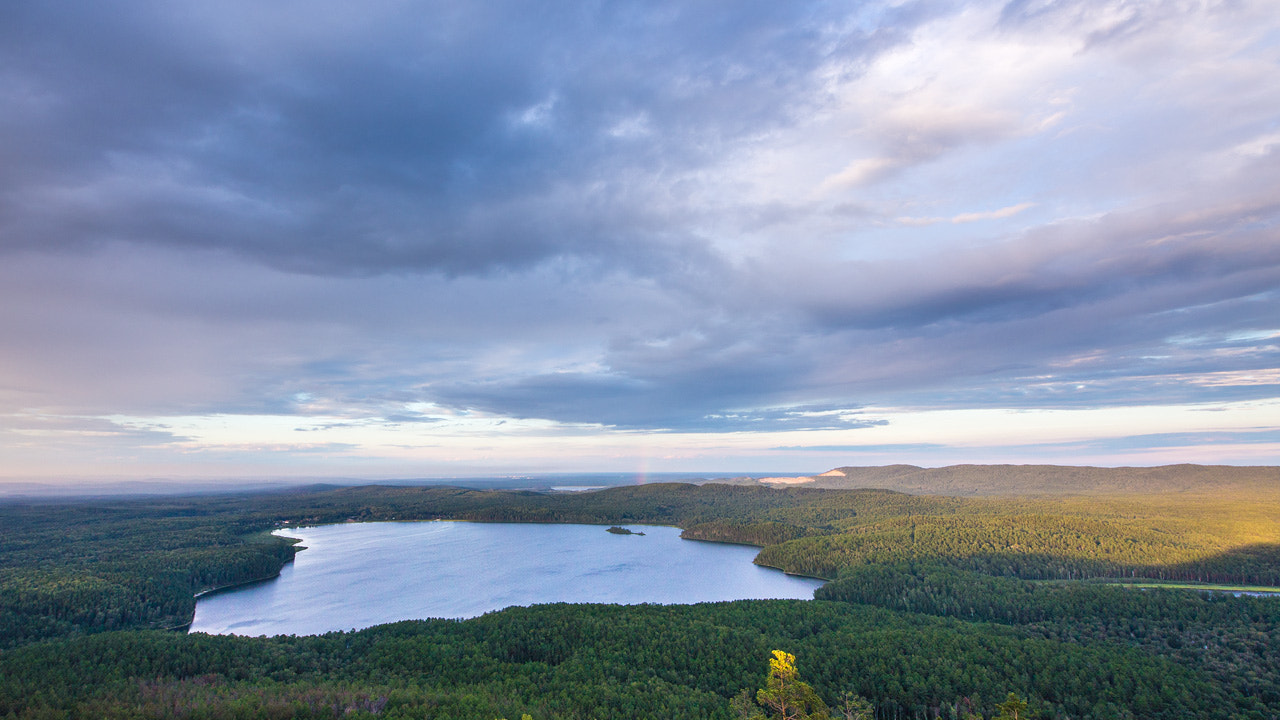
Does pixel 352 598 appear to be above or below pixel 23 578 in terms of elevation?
below

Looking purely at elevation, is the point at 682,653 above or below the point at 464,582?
above

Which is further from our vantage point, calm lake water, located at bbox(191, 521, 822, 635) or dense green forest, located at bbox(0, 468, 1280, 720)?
calm lake water, located at bbox(191, 521, 822, 635)

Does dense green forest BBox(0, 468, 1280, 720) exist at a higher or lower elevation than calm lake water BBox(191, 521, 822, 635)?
higher

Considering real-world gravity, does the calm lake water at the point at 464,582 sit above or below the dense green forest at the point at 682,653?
below

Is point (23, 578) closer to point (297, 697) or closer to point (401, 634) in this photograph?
point (401, 634)

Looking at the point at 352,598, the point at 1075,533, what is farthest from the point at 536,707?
the point at 1075,533

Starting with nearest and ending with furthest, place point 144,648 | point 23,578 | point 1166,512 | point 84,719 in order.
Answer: point 84,719
point 144,648
point 23,578
point 1166,512

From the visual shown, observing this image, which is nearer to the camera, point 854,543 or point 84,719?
point 84,719

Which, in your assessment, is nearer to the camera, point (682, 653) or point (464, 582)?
point (682, 653)
